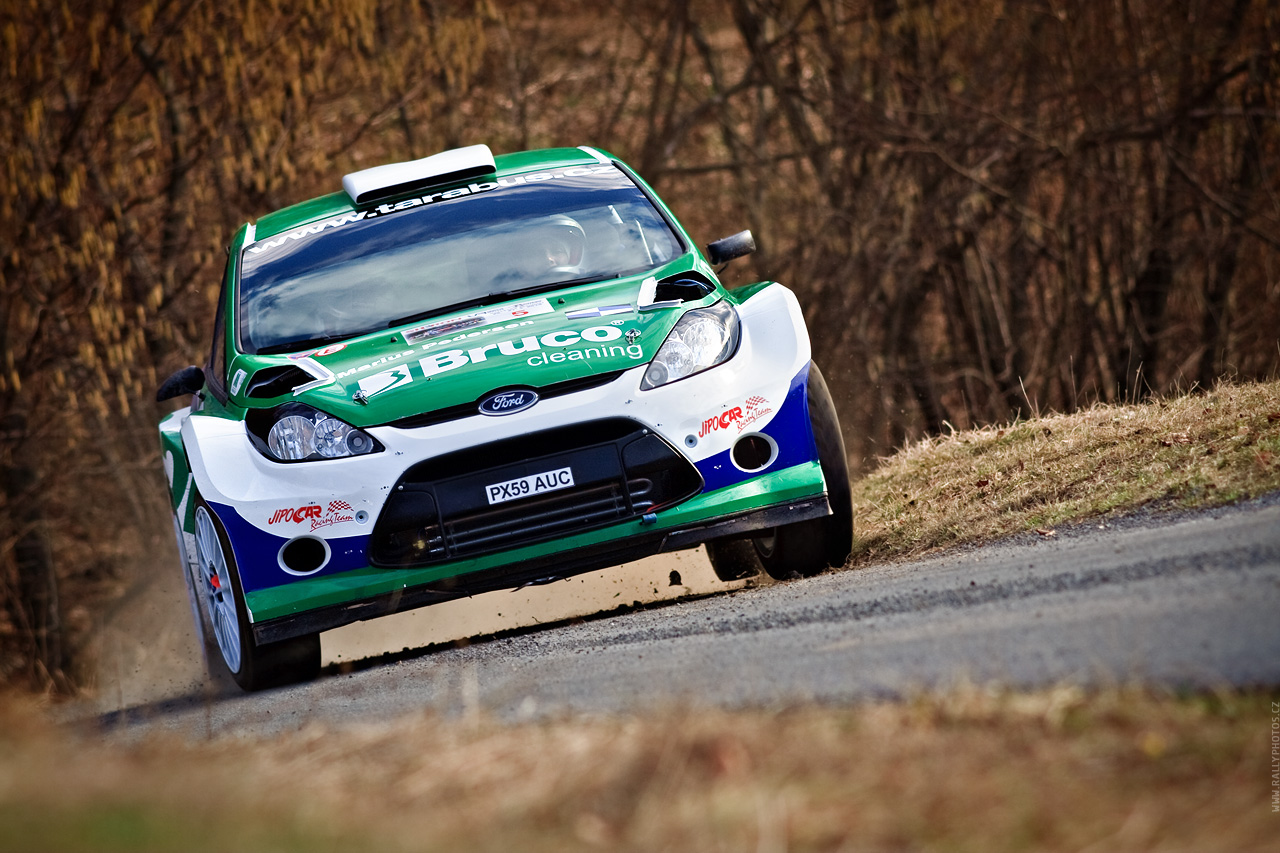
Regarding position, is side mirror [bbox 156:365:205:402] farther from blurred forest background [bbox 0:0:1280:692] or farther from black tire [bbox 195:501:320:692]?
blurred forest background [bbox 0:0:1280:692]

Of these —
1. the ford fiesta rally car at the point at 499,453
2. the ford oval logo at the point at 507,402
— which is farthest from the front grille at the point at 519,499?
the ford oval logo at the point at 507,402

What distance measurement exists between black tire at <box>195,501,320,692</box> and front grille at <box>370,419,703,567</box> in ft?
1.98

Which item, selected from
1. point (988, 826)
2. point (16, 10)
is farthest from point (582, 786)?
point (16, 10)

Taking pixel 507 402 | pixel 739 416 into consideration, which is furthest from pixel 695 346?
pixel 507 402

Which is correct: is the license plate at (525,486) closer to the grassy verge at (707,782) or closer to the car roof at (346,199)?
the grassy verge at (707,782)

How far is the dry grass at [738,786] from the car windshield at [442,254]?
133 inches

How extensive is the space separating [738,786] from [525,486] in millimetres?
2855

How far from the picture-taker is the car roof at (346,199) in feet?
24.0

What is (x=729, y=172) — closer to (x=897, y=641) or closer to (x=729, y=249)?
(x=729, y=249)

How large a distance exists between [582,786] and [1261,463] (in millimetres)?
3833

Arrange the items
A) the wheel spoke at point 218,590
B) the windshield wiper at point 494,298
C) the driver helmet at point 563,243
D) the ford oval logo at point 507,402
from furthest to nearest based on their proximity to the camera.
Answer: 1. the driver helmet at point 563,243
2. the windshield wiper at point 494,298
3. the wheel spoke at point 218,590
4. the ford oval logo at point 507,402

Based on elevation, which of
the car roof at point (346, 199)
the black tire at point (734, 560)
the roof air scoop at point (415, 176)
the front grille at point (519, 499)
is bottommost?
the black tire at point (734, 560)

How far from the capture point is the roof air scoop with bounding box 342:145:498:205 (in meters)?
7.36

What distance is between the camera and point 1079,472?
6.51 metres
